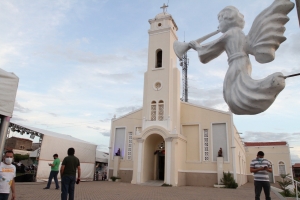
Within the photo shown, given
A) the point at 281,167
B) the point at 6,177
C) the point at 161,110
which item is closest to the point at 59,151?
the point at 161,110

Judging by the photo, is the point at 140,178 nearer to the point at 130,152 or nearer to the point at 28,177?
the point at 130,152

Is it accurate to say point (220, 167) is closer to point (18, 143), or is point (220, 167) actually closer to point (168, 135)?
point (168, 135)

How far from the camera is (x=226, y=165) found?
16891mm

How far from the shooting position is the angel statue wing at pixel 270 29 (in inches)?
97.6

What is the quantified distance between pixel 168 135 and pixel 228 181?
4842mm

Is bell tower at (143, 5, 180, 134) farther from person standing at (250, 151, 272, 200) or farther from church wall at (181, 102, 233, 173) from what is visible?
person standing at (250, 151, 272, 200)

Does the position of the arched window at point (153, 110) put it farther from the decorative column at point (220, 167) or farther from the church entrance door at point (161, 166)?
the decorative column at point (220, 167)

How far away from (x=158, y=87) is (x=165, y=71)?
1288mm

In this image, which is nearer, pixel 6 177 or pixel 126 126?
pixel 6 177

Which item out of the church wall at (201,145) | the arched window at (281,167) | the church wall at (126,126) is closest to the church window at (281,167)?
the arched window at (281,167)

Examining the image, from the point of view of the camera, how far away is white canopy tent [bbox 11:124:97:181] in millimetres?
14180

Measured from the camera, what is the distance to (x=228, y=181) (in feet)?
52.5

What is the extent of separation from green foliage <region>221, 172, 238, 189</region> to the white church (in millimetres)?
428

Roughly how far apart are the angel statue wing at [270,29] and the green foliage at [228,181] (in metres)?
14.9
